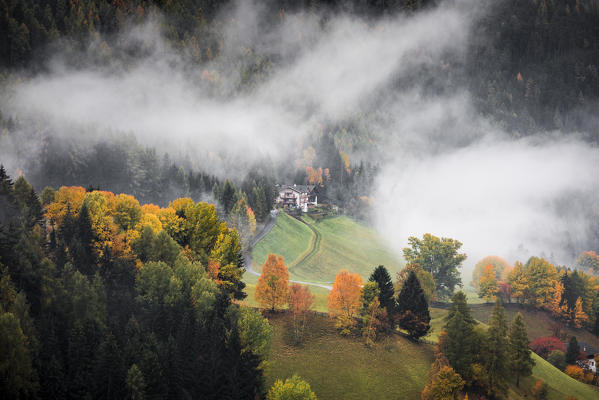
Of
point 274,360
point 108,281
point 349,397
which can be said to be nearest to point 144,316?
point 108,281

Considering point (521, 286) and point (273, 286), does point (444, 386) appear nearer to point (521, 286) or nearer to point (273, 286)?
point (273, 286)

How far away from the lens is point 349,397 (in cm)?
4525

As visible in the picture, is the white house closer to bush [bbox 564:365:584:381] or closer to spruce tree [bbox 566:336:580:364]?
spruce tree [bbox 566:336:580:364]

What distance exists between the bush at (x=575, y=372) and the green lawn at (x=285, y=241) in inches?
3058

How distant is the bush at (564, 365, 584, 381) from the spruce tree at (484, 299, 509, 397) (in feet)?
134

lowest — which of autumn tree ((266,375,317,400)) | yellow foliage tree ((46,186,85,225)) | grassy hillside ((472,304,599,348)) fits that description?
grassy hillside ((472,304,599,348))

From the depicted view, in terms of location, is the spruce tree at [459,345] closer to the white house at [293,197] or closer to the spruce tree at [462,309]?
the spruce tree at [462,309]

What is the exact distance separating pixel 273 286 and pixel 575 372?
70.6 m

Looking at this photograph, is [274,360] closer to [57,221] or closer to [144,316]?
[144,316]

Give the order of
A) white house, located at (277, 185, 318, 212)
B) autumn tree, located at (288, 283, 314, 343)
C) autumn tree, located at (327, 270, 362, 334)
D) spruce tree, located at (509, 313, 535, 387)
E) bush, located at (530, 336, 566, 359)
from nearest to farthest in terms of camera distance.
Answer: spruce tree, located at (509, 313, 535, 387), autumn tree, located at (288, 283, 314, 343), autumn tree, located at (327, 270, 362, 334), bush, located at (530, 336, 566, 359), white house, located at (277, 185, 318, 212)

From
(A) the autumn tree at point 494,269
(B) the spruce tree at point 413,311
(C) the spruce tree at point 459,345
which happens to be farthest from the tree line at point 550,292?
(C) the spruce tree at point 459,345

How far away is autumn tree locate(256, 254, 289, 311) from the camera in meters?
59.6

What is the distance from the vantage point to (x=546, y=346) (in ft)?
285

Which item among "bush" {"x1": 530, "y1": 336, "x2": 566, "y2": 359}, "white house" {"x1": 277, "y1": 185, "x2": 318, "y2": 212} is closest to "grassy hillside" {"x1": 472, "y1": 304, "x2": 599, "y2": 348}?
"bush" {"x1": 530, "y1": 336, "x2": 566, "y2": 359}
